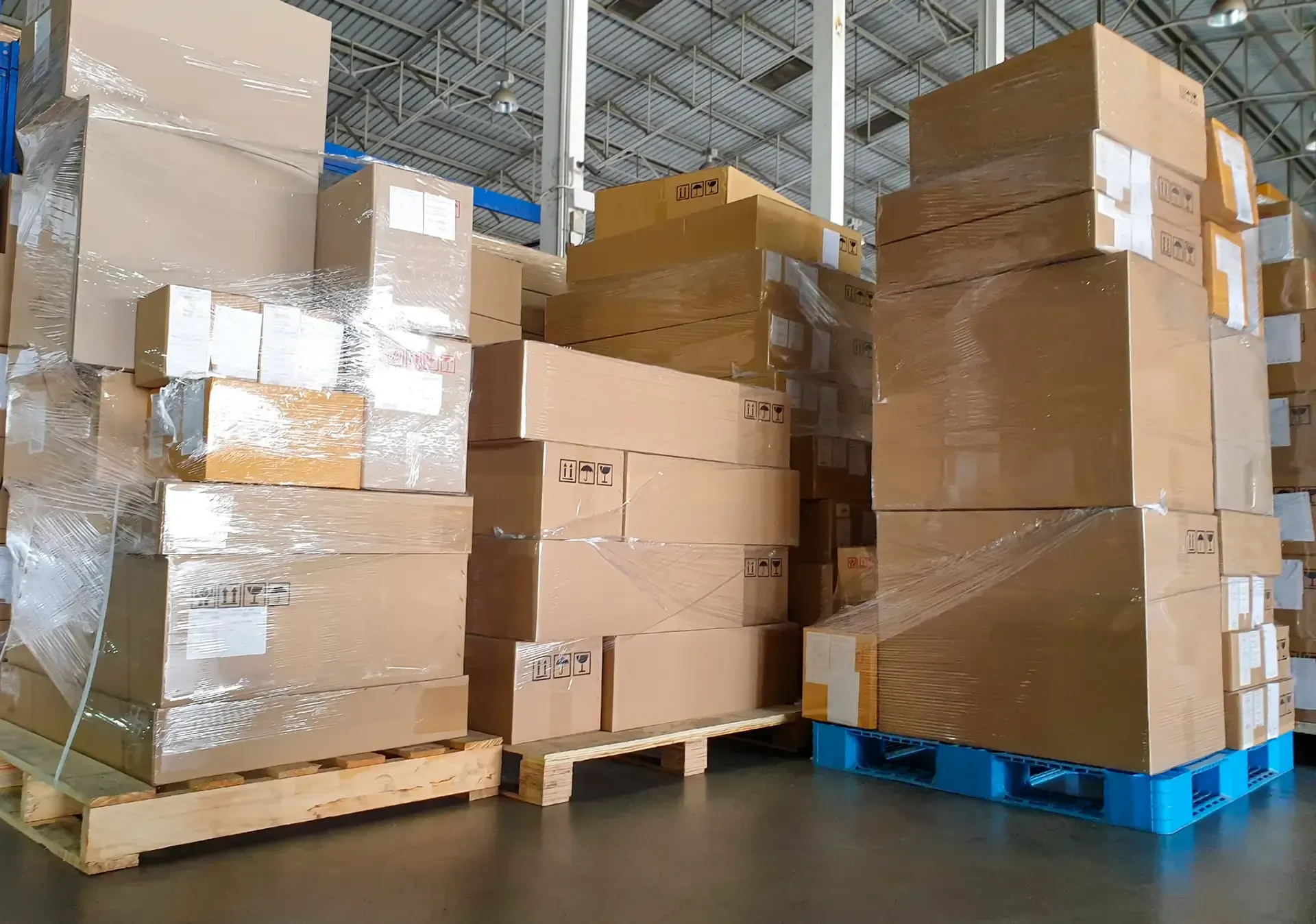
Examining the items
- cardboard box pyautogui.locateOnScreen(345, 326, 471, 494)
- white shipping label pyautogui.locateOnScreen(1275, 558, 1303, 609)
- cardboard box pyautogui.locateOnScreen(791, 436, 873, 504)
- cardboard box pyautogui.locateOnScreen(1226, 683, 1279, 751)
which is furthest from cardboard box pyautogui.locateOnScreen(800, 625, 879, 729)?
white shipping label pyautogui.locateOnScreen(1275, 558, 1303, 609)

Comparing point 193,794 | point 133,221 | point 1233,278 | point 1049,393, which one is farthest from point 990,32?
point 193,794

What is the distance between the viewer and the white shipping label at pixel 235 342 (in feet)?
8.15

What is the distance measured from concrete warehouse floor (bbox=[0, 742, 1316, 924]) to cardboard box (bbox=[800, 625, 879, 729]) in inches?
15.3

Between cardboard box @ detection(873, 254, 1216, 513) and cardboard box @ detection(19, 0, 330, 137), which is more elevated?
cardboard box @ detection(19, 0, 330, 137)

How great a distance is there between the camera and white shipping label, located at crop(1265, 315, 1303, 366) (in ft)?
13.8

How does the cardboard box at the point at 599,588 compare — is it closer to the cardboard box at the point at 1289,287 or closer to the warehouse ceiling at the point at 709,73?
the cardboard box at the point at 1289,287

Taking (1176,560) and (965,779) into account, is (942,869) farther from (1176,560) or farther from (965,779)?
(1176,560)

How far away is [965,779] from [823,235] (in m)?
2.35

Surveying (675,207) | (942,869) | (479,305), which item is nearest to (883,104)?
(675,207)

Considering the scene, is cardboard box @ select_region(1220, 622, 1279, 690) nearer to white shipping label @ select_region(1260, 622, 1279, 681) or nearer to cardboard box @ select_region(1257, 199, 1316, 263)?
white shipping label @ select_region(1260, 622, 1279, 681)

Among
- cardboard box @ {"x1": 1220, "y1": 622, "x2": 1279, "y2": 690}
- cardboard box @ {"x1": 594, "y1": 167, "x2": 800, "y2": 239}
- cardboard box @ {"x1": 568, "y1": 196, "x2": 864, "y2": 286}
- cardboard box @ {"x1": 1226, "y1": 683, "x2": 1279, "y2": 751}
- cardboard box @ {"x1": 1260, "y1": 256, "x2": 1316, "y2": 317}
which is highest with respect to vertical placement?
cardboard box @ {"x1": 594, "y1": 167, "x2": 800, "y2": 239}

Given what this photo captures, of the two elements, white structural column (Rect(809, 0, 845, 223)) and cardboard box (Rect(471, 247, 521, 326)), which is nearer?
cardboard box (Rect(471, 247, 521, 326))

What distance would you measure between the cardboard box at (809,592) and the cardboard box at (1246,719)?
138 cm


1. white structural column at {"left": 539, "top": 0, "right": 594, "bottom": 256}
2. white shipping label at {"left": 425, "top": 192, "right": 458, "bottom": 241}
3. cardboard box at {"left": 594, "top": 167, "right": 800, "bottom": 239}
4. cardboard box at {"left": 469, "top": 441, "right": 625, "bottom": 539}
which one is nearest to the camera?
white shipping label at {"left": 425, "top": 192, "right": 458, "bottom": 241}
